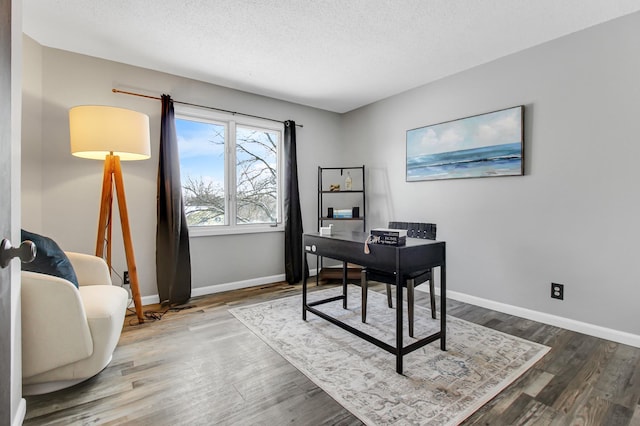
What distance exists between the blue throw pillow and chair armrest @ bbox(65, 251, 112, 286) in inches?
15.5

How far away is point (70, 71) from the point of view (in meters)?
2.86

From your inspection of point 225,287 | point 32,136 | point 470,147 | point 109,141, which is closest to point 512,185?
point 470,147

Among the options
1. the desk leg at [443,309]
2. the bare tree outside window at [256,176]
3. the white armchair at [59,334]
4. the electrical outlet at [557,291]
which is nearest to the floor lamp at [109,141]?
the white armchair at [59,334]

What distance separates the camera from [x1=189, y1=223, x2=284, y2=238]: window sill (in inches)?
140

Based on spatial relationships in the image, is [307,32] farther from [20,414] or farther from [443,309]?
[20,414]

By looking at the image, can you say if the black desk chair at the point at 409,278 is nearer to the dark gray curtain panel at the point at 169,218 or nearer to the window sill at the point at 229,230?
the window sill at the point at 229,230

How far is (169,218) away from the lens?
10.6 ft

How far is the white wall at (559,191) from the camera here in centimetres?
234

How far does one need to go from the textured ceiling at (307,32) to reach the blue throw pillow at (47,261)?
1667 millimetres

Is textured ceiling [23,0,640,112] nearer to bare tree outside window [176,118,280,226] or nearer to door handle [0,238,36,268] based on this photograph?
bare tree outside window [176,118,280,226]

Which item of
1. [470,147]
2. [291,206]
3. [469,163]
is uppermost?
[470,147]

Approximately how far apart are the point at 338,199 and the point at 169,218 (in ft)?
7.70

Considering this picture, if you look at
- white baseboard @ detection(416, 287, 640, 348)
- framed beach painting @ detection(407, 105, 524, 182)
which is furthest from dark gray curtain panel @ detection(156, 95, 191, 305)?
white baseboard @ detection(416, 287, 640, 348)

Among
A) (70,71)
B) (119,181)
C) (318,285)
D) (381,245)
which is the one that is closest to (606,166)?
(381,245)
